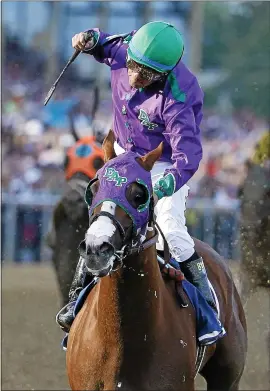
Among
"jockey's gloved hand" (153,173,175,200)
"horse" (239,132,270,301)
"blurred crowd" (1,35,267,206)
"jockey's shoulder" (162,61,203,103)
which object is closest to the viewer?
"jockey's gloved hand" (153,173,175,200)

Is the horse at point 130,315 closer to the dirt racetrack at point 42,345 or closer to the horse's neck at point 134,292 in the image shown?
the horse's neck at point 134,292

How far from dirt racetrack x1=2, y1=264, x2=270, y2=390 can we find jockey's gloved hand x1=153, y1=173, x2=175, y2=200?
333 cm

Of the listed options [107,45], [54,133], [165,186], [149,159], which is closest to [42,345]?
[107,45]

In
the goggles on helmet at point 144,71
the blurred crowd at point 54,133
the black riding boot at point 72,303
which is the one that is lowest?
the blurred crowd at point 54,133

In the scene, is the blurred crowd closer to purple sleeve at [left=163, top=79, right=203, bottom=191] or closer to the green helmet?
purple sleeve at [left=163, top=79, right=203, bottom=191]

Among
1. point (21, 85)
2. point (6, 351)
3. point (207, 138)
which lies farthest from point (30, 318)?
point (21, 85)

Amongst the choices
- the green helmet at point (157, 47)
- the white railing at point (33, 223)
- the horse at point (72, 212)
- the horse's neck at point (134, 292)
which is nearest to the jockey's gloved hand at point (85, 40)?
the green helmet at point (157, 47)

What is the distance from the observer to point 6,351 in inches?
322

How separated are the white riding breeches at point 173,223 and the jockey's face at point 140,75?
19.7 inches

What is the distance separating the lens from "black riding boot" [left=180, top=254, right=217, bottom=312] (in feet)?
16.1

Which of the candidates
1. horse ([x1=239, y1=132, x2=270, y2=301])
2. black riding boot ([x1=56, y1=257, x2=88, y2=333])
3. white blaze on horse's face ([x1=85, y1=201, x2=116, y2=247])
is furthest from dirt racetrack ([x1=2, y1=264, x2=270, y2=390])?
white blaze on horse's face ([x1=85, y1=201, x2=116, y2=247])

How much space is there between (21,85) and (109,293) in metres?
11.9

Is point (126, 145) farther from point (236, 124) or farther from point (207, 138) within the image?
point (236, 124)

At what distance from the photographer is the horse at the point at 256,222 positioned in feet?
25.2
